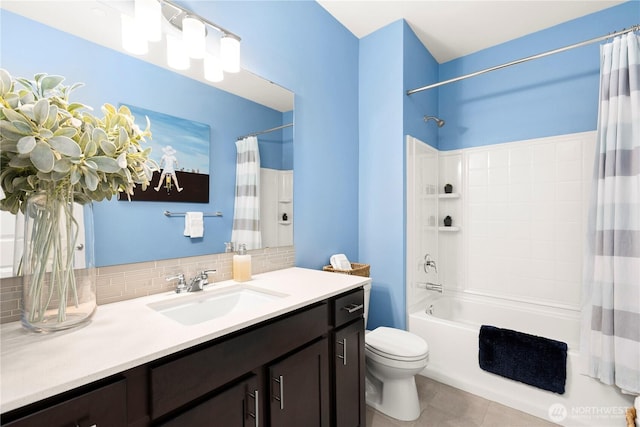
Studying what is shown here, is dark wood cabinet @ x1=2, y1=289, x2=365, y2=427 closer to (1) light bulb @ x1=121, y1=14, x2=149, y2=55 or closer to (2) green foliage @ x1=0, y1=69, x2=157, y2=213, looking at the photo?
(2) green foliage @ x1=0, y1=69, x2=157, y2=213

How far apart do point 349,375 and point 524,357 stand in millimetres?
1208

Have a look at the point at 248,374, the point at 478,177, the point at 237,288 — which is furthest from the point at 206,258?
the point at 478,177

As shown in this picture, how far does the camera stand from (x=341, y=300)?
1.41m

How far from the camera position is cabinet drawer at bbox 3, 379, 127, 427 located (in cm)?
58

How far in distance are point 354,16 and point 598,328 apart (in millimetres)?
2580

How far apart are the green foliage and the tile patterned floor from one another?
188cm

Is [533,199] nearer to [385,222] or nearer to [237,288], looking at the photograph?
[385,222]

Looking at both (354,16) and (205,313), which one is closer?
(205,313)

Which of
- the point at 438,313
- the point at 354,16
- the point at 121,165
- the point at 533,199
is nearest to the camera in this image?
the point at 121,165

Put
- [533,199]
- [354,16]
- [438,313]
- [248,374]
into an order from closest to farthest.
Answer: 1. [248,374]
2. [354,16]
3. [533,199]
4. [438,313]

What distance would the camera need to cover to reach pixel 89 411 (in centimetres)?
65

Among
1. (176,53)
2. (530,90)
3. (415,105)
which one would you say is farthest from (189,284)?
(530,90)

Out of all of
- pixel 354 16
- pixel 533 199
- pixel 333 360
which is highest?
pixel 354 16

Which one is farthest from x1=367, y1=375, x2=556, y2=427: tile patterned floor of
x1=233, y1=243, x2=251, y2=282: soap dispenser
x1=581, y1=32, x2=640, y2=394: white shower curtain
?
x1=233, y1=243, x2=251, y2=282: soap dispenser
